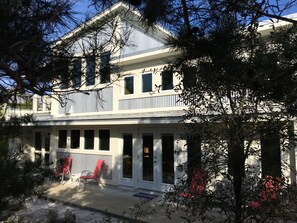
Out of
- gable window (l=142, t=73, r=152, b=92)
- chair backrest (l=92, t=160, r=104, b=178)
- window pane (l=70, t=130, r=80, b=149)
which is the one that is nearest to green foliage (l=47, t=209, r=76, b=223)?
chair backrest (l=92, t=160, r=104, b=178)

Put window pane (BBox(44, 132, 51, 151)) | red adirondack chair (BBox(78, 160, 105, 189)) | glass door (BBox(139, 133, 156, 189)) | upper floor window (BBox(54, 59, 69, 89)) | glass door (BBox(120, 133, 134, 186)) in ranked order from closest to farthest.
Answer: upper floor window (BBox(54, 59, 69, 89)), glass door (BBox(139, 133, 156, 189)), red adirondack chair (BBox(78, 160, 105, 189)), glass door (BBox(120, 133, 134, 186)), window pane (BBox(44, 132, 51, 151))

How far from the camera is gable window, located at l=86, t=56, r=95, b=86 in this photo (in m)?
3.27

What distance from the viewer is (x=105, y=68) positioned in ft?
11.5

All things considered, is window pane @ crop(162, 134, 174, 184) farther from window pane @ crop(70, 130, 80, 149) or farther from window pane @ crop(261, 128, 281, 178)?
window pane @ crop(261, 128, 281, 178)

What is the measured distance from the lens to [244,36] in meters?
2.55

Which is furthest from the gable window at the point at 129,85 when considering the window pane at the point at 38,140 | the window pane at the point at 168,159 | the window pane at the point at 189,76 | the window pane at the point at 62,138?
the window pane at the point at 189,76

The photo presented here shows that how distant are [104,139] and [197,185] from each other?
10637 mm

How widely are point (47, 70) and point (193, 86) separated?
5.07 feet

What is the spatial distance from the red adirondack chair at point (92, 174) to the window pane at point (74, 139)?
1.89 m

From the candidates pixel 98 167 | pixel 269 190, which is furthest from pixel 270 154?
pixel 98 167

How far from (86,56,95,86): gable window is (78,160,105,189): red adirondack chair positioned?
373 inches

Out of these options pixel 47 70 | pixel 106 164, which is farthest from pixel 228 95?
pixel 106 164

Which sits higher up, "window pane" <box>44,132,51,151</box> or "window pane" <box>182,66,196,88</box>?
"window pane" <box>182,66,196,88</box>

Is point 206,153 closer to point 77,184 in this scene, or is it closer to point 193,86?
point 193,86
